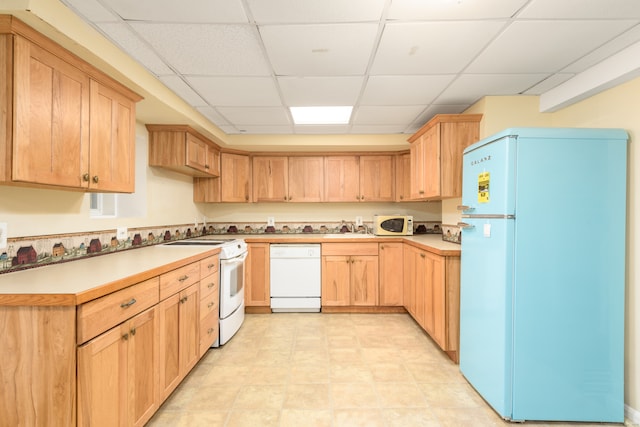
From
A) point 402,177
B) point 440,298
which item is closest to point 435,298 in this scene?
point 440,298

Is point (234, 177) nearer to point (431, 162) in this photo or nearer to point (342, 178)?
point (342, 178)

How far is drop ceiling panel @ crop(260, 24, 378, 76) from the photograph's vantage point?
1.65m

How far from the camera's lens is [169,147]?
292 centimetres

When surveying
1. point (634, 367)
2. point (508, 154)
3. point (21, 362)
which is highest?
point (508, 154)

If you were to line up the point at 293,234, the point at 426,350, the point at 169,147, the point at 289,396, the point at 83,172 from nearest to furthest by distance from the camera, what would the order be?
1. the point at 83,172
2. the point at 289,396
3. the point at 426,350
4. the point at 169,147
5. the point at 293,234

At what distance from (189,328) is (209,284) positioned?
0.48 metres

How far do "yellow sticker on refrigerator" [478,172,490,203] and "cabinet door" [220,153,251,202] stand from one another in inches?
118

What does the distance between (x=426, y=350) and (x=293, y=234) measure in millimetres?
2342

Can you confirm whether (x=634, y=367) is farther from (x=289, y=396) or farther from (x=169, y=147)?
(x=169, y=147)

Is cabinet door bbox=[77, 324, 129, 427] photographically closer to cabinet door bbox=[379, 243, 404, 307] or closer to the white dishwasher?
the white dishwasher

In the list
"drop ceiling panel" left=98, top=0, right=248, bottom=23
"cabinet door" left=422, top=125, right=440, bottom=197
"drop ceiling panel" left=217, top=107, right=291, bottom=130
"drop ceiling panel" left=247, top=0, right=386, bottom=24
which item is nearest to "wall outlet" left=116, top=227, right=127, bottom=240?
"drop ceiling panel" left=217, top=107, right=291, bottom=130

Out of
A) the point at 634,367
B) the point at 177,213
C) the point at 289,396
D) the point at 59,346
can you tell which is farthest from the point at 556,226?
the point at 177,213

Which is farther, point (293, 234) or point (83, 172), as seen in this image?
point (293, 234)

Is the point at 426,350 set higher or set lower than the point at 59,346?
lower
